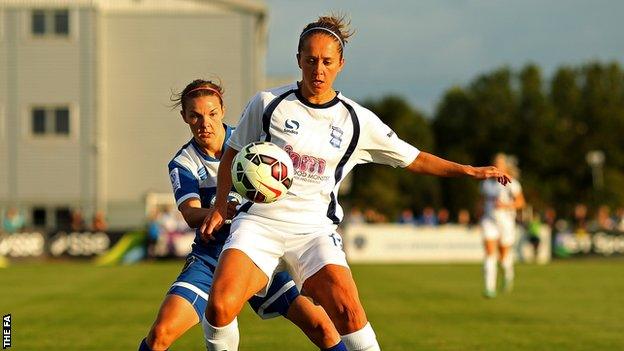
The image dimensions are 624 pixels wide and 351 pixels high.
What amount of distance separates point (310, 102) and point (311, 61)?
0.30m

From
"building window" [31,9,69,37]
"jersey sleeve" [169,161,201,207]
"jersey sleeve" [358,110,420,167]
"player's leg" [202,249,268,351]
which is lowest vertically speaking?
"player's leg" [202,249,268,351]

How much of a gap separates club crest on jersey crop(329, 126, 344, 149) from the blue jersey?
979mm

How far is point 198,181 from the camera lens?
848 cm

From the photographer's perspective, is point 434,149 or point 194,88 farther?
point 434,149

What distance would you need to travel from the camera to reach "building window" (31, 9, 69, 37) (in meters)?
51.8

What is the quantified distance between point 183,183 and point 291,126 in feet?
3.69

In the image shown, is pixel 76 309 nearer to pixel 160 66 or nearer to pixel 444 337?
pixel 444 337

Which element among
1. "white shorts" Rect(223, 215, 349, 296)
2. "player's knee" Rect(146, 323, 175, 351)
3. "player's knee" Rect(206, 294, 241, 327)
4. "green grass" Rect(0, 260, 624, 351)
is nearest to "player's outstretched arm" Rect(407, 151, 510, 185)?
"white shorts" Rect(223, 215, 349, 296)

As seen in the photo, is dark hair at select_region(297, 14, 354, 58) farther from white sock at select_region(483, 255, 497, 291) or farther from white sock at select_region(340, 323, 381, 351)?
white sock at select_region(483, 255, 497, 291)

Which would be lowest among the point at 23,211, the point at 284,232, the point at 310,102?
the point at 23,211

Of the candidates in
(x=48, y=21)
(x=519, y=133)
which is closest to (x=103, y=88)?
(x=48, y=21)

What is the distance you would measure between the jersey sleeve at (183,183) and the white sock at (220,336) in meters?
0.96

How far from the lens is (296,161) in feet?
25.0

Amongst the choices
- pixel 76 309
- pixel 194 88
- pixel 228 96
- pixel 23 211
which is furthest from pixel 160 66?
pixel 194 88
